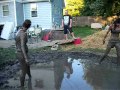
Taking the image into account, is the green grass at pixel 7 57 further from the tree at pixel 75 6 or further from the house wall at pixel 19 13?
the tree at pixel 75 6

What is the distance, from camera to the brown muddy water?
7.65 meters

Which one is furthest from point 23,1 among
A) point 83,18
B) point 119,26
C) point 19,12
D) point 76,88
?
point 76,88

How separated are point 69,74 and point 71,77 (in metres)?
0.44

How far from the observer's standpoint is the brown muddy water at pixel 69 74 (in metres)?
7.65

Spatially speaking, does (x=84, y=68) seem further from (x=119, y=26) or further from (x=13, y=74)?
(x=13, y=74)

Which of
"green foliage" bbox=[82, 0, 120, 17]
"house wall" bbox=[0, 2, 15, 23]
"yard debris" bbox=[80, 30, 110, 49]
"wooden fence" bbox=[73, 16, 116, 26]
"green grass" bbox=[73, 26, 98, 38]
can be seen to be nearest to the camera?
"yard debris" bbox=[80, 30, 110, 49]

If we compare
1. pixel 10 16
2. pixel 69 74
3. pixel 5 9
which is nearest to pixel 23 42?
pixel 69 74

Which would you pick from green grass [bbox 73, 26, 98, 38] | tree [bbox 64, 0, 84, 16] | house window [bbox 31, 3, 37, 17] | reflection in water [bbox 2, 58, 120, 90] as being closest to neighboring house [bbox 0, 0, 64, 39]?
house window [bbox 31, 3, 37, 17]

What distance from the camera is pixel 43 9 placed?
86.4 feet

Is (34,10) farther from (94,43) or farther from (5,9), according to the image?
(94,43)

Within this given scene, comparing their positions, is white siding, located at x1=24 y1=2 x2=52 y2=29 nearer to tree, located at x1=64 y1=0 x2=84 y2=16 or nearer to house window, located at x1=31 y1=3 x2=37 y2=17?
house window, located at x1=31 y1=3 x2=37 y2=17

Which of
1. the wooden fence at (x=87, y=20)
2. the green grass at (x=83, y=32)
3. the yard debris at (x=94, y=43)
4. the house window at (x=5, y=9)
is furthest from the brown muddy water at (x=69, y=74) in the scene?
the wooden fence at (x=87, y=20)

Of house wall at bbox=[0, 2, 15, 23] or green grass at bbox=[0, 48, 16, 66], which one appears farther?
house wall at bbox=[0, 2, 15, 23]

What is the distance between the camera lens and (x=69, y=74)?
909 cm
